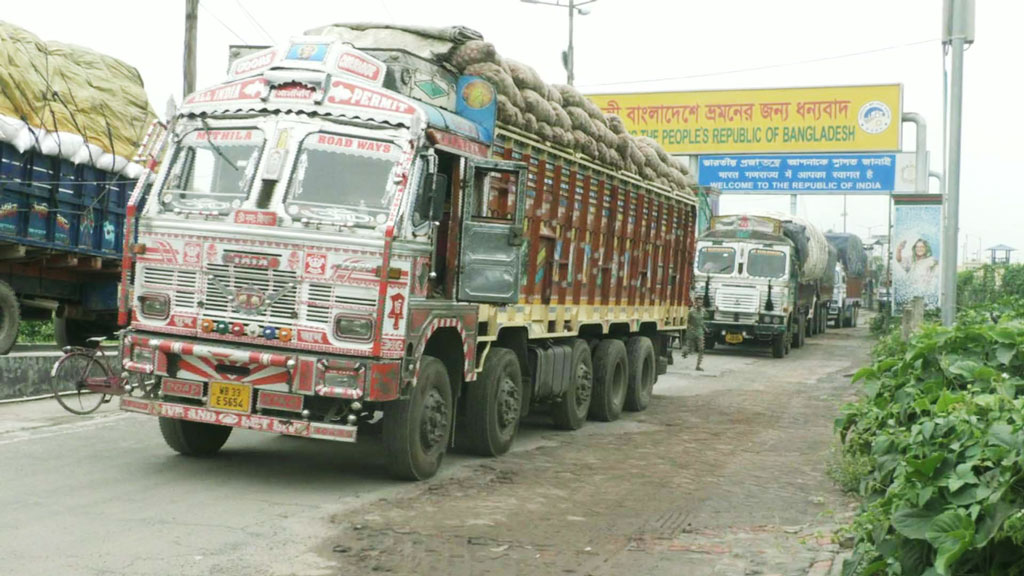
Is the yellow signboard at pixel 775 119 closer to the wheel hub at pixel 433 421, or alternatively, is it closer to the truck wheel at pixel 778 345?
the truck wheel at pixel 778 345

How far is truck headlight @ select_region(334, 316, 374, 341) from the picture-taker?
25.0 ft

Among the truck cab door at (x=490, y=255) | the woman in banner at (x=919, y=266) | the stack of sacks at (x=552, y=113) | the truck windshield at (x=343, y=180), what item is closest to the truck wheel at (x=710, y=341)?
the woman in banner at (x=919, y=266)

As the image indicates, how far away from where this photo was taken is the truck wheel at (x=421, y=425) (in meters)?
8.17

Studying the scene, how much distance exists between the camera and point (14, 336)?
13969 mm

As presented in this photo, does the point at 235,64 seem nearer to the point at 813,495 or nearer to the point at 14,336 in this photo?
the point at 813,495

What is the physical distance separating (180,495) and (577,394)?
576cm

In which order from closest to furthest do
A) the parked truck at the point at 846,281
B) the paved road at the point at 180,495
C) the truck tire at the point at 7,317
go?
1. the paved road at the point at 180,495
2. the truck tire at the point at 7,317
3. the parked truck at the point at 846,281

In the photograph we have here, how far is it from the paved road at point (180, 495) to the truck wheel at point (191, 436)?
5.9 inches

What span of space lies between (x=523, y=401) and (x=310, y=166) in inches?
149

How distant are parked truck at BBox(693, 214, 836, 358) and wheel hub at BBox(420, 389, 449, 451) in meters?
19.0

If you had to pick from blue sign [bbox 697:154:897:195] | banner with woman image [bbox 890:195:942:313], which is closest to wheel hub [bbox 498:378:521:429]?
banner with woman image [bbox 890:195:942:313]

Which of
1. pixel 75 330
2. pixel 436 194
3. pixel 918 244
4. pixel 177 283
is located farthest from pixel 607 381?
pixel 918 244

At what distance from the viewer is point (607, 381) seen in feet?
42.9

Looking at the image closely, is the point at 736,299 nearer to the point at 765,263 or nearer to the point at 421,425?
the point at 765,263
